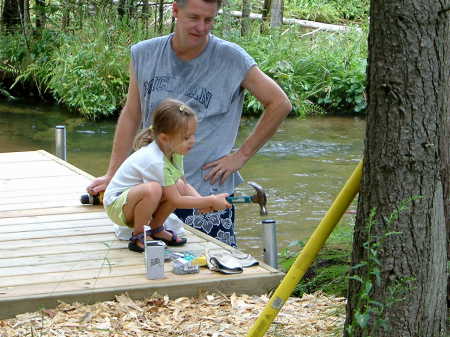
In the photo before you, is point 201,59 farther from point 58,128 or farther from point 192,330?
point 58,128

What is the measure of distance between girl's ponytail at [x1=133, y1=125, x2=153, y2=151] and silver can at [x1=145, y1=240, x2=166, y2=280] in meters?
0.55

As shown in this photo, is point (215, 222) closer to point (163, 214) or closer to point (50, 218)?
point (163, 214)

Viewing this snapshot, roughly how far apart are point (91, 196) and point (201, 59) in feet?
5.05

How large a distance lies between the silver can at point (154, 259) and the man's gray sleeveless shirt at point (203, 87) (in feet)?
1.78

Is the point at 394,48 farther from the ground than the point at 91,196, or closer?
farther from the ground

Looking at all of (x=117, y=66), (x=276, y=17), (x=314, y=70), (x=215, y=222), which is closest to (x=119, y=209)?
(x=215, y=222)

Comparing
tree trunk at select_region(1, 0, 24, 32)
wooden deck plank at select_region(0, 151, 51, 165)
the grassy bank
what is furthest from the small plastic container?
tree trunk at select_region(1, 0, 24, 32)

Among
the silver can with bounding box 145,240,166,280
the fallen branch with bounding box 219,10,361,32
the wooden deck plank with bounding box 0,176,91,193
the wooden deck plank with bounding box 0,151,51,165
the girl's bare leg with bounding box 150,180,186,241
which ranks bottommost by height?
the wooden deck plank with bounding box 0,176,91,193

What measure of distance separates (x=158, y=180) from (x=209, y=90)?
1.75ft

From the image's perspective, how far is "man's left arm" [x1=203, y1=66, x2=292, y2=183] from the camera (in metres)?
4.43

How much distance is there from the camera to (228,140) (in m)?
4.52

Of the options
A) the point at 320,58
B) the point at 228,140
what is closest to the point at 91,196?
the point at 228,140

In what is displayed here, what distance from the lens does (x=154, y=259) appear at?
406cm

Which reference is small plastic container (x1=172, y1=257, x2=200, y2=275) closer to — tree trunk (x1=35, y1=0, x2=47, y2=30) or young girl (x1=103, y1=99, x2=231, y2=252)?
young girl (x1=103, y1=99, x2=231, y2=252)
